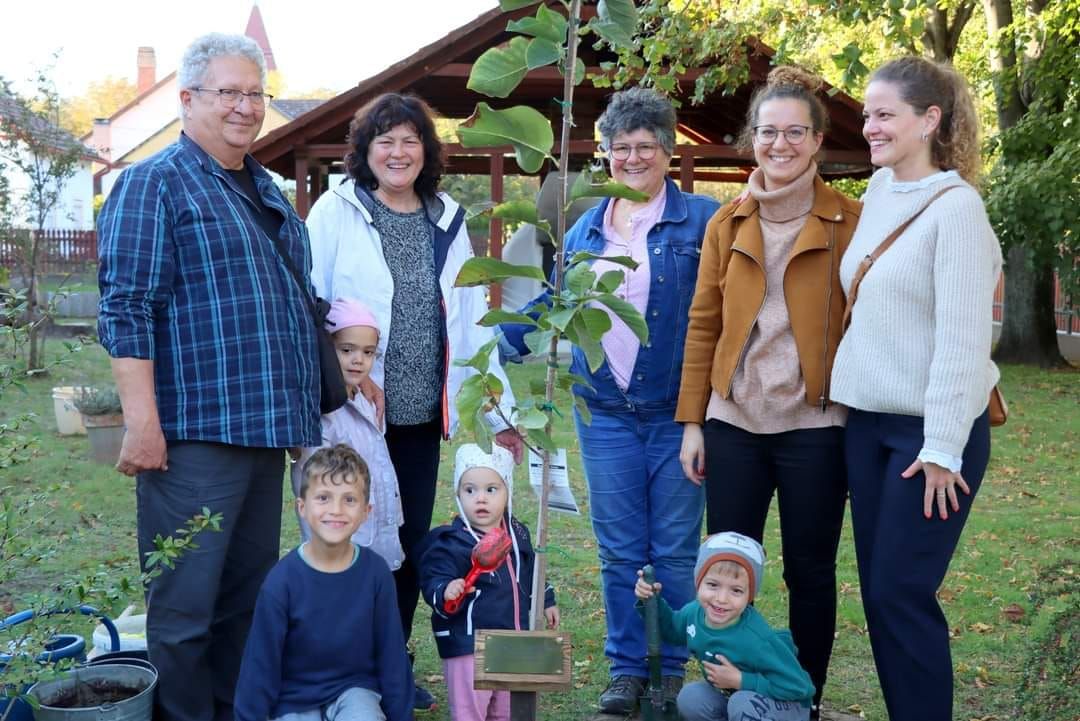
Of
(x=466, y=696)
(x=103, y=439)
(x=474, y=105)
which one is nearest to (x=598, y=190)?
(x=466, y=696)

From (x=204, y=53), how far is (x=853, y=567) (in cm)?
456

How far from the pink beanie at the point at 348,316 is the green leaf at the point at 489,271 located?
1104 mm

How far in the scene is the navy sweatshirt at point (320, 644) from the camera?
9.72 feet

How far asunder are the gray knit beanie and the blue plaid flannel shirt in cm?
124

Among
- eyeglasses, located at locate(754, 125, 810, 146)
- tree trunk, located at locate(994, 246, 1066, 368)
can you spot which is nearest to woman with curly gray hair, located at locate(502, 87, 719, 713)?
eyeglasses, located at locate(754, 125, 810, 146)

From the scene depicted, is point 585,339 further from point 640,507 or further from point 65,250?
point 65,250

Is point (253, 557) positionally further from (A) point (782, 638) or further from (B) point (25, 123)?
(B) point (25, 123)

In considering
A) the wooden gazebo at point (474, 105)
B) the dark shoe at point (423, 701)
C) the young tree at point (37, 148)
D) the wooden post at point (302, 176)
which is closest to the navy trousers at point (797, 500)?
the dark shoe at point (423, 701)

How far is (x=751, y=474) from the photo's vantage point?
3230 mm

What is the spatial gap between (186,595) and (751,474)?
5.48ft

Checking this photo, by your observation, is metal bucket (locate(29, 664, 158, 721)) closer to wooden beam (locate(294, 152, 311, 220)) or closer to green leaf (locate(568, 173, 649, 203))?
green leaf (locate(568, 173, 649, 203))

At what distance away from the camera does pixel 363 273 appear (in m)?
3.45

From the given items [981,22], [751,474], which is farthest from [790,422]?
[981,22]

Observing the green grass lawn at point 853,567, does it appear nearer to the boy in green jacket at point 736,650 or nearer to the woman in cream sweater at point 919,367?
the boy in green jacket at point 736,650
